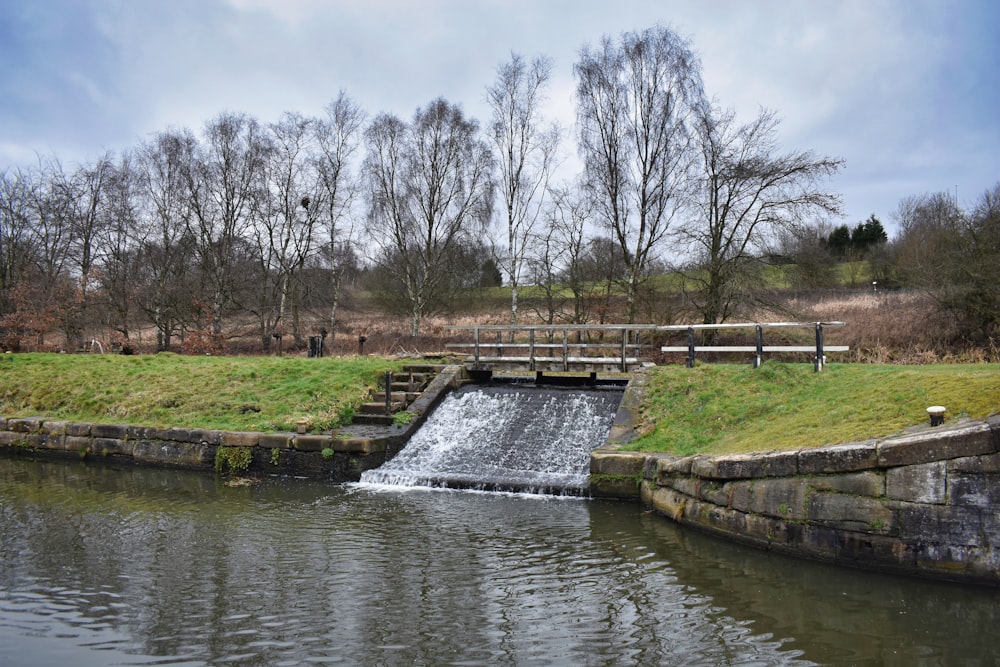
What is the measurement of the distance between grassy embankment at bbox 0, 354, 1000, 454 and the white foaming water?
1.32 metres

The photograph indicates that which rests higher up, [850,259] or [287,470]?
[850,259]

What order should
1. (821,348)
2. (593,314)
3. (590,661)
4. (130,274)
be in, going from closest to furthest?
(590,661) < (821,348) < (593,314) < (130,274)

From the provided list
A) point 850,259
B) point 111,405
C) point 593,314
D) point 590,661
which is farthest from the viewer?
point 850,259

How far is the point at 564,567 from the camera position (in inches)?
266

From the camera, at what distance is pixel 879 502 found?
253 inches

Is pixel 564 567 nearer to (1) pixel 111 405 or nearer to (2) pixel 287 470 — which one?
(2) pixel 287 470

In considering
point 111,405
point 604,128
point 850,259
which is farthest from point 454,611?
point 850,259

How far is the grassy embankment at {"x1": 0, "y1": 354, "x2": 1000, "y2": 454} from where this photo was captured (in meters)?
7.92

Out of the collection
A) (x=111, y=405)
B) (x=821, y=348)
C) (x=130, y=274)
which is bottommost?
(x=111, y=405)

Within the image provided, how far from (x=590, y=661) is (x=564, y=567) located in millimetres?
2103

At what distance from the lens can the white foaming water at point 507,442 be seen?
1078 centimetres

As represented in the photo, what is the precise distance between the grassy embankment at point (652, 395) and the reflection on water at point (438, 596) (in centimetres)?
206

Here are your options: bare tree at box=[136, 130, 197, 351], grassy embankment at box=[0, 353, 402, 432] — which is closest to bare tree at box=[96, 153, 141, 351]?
bare tree at box=[136, 130, 197, 351]

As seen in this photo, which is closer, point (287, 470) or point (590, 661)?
point (590, 661)
